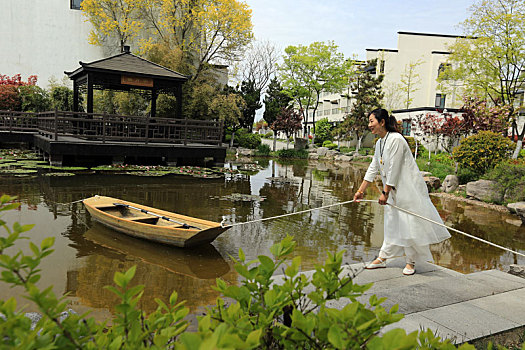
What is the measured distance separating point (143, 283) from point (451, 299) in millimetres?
3203

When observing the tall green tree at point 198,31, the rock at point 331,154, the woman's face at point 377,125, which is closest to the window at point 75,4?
the tall green tree at point 198,31

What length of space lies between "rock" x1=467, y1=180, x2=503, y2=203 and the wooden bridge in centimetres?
917

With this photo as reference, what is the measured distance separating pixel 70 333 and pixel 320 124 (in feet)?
139

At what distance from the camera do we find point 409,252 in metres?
4.39

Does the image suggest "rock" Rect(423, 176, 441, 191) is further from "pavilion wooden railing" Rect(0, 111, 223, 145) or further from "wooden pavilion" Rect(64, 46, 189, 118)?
"wooden pavilion" Rect(64, 46, 189, 118)

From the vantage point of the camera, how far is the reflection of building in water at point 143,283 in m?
3.89

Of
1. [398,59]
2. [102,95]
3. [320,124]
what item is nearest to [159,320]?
[102,95]

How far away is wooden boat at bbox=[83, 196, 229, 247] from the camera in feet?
16.9

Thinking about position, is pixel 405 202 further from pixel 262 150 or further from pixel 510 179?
pixel 262 150

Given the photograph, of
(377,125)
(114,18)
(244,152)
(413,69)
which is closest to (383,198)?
(377,125)

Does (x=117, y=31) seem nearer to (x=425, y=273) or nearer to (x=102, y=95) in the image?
(x=102, y=95)

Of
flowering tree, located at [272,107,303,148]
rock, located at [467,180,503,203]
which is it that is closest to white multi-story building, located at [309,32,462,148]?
flowering tree, located at [272,107,303,148]

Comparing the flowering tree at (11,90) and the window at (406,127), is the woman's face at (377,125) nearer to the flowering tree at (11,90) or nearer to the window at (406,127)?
the flowering tree at (11,90)

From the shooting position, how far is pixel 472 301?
354cm
